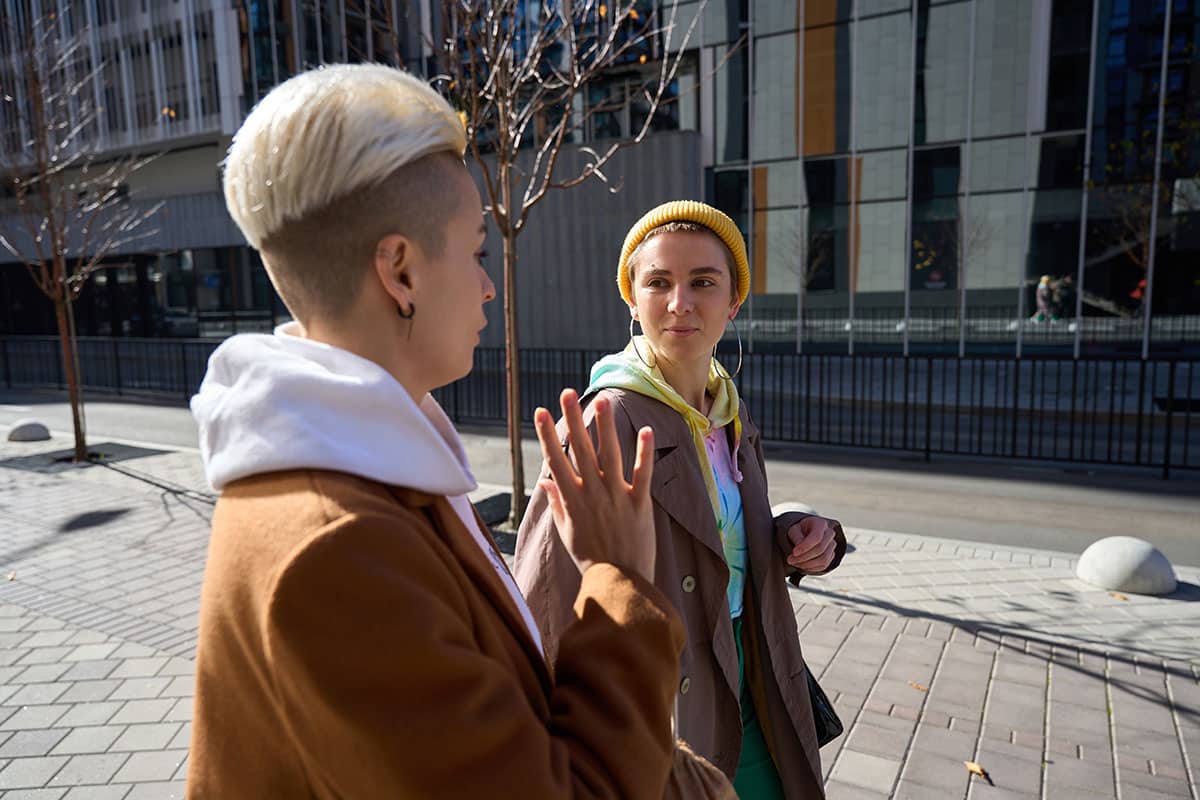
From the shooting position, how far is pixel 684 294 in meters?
2.40

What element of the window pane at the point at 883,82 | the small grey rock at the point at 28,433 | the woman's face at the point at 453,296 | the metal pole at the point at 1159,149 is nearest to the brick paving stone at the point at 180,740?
the woman's face at the point at 453,296

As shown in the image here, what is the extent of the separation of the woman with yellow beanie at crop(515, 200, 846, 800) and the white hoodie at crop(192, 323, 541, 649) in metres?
1.01

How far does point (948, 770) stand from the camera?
12.3ft

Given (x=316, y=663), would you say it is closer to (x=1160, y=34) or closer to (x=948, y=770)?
(x=948, y=770)

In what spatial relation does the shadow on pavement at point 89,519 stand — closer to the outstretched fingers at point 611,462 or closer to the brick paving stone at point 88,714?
the brick paving stone at point 88,714

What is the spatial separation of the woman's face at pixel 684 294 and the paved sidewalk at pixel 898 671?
7.68 feet

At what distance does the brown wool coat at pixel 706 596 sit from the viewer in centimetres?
204

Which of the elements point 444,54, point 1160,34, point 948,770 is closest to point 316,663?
point 948,770

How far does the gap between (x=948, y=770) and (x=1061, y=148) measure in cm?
1787

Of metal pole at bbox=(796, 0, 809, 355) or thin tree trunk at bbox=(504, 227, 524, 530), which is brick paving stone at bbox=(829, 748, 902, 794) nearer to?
thin tree trunk at bbox=(504, 227, 524, 530)

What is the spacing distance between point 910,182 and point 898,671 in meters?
16.6

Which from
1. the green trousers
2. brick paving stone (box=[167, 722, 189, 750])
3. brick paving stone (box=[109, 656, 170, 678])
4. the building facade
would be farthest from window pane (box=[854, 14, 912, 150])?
the green trousers

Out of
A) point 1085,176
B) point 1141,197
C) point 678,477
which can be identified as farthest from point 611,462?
point 1141,197

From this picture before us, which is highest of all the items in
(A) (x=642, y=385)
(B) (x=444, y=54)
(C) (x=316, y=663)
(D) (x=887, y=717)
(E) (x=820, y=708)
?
(B) (x=444, y=54)
